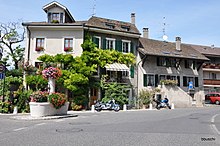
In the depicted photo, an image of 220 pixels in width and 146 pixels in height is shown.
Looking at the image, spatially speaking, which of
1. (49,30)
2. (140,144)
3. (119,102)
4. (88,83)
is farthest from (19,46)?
(140,144)

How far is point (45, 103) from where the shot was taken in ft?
50.1

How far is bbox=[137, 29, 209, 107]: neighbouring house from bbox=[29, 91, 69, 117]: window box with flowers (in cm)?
1592

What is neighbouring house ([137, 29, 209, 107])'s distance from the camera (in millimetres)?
30672

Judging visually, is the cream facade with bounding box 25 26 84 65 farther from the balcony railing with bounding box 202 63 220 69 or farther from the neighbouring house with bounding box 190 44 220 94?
the balcony railing with bounding box 202 63 220 69

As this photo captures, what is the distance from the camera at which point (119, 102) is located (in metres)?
26.2

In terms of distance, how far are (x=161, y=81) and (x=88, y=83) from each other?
11015 millimetres

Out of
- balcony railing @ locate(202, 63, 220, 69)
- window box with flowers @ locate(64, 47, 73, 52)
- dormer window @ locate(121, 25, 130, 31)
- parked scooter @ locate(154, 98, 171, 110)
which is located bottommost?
parked scooter @ locate(154, 98, 171, 110)

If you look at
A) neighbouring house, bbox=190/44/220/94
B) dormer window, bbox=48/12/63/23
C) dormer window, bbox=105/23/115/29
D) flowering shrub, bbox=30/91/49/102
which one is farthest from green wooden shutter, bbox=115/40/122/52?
neighbouring house, bbox=190/44/220/94

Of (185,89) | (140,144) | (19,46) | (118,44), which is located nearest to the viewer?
(140,144)

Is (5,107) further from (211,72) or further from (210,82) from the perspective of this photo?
(211,72)

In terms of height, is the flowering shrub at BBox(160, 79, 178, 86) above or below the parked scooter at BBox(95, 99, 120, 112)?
above

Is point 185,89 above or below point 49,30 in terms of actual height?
below

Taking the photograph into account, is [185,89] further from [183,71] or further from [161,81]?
[161,81]

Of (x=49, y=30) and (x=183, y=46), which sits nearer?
(x=49, y=30)
